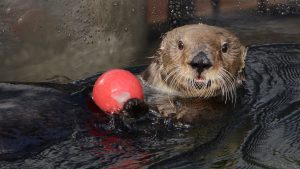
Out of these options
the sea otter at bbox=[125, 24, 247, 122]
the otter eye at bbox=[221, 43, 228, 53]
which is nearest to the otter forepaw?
the sea otter at bbox=[125, 24, 247, 122]

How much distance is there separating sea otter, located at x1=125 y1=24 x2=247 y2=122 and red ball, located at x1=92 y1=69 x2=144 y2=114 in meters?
0.34

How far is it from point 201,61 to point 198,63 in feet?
0.08

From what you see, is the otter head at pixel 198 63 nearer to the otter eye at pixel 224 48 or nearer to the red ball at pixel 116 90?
the otter eye at pixel 224 48

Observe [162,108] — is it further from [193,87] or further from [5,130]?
[5,130]

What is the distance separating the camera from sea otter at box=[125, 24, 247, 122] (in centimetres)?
409

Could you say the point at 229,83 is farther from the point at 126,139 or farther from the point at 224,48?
the point at 126,139

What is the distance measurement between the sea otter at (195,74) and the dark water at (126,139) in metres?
0.17

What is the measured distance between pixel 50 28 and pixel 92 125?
1.89m

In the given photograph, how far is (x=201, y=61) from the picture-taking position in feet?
13.0

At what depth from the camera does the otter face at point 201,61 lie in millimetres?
4062

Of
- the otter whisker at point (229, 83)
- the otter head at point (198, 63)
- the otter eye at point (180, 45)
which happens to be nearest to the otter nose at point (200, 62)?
the otter head at point (198, 63)

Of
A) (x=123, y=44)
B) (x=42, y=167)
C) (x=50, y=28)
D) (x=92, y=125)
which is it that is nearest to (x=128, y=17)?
(x=123, y=44)

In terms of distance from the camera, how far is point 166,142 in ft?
12.7

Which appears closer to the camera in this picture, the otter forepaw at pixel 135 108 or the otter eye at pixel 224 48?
the otter forepaw at pixel 135 108
